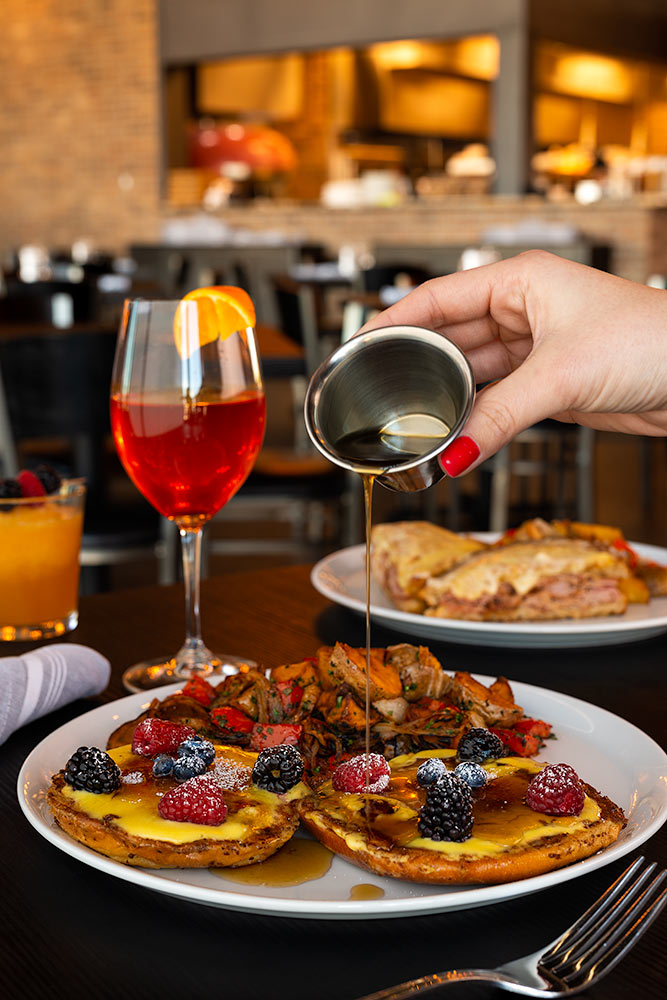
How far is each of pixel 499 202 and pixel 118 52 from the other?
4924 mm

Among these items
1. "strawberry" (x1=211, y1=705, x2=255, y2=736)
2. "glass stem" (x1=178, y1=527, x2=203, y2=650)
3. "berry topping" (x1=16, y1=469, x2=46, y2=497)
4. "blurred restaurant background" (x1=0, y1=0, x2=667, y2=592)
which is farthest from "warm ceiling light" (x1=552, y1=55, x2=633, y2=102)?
"strawberry" (x1=211, y1=705, x2=255, y2=736)

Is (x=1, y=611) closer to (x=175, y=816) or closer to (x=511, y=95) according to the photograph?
(x=175, y=816)

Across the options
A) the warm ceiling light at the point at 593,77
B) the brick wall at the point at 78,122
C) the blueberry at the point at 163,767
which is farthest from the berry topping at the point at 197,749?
the warm ceiling light at the point at 593,77

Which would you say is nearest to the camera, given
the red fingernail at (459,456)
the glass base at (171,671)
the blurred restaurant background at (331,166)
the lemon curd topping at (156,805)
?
the lemon curd topping at (156,805)

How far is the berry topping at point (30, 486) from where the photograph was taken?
124cm

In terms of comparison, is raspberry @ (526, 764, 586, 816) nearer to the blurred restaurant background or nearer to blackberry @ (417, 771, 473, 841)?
blackberry @ (417, 771, 473, 841)

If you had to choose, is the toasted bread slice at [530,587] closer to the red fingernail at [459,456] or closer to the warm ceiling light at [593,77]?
the red fingernail at [459,456]

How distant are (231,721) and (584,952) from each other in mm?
329

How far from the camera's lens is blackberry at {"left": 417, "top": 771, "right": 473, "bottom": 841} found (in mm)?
609

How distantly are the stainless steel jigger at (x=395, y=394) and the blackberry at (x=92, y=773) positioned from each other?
0.27 meters

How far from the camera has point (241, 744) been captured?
0.80 metres

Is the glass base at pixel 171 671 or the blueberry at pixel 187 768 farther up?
the blueberry at pixel 187 768

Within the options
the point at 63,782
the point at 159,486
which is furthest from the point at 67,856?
the point at 159,486

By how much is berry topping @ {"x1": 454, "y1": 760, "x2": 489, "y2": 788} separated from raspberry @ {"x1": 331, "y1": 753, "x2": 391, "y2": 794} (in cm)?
4
